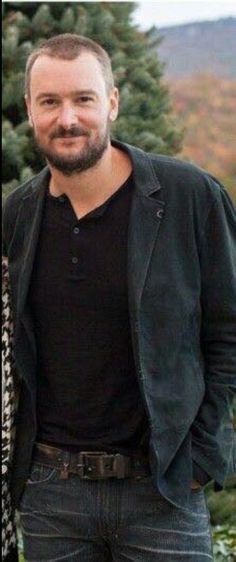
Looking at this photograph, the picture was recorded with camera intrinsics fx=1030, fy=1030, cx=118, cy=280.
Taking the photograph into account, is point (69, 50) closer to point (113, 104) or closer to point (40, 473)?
point (113, 104)

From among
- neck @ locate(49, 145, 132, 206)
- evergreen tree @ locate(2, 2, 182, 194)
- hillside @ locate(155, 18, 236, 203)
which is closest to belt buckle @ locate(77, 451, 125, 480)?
neck @ locate(49, 145, 132, 206)

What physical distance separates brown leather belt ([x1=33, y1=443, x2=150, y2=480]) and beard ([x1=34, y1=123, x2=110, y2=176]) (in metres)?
0.62

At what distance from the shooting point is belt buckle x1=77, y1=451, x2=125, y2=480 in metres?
2.24

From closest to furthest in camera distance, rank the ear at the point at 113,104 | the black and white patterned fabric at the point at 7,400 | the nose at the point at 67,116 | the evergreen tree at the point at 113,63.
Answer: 1. the nose at the point at 67,116
2. the ear at the point at 113,104
3. the black and white patterned fabric at the point at 7,400
4. the evergreen tree at the point at 113,63

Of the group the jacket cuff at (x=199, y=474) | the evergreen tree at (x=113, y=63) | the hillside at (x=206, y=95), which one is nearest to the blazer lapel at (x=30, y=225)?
the jacket cuff at (x=199, y=474)

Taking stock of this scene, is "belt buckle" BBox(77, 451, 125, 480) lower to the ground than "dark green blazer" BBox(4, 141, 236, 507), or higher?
lower

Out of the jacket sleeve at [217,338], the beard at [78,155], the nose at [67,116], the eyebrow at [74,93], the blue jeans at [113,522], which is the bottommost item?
the blue jeans at [113,522]

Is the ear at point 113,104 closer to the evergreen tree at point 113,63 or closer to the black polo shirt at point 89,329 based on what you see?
the black polo shirt at point 89,329

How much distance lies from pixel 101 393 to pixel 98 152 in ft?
1.70

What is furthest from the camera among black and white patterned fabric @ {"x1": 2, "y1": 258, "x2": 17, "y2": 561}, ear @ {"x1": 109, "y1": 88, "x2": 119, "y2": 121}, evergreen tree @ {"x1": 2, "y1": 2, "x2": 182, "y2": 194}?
evergreen tree @ {"x1": 2, "y1": 2, "x2": 182, "y2": 194}

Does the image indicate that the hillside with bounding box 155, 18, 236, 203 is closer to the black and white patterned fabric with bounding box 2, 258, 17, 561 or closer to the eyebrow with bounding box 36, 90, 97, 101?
the black and white patterned fabric with bounding box 2, 258, 17, 561

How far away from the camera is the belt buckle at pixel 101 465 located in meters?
2.24

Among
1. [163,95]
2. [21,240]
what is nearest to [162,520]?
[21,240]

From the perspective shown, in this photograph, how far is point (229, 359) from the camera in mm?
2318
